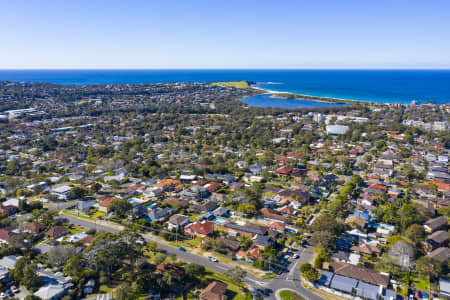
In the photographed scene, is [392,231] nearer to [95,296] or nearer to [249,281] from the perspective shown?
[249,281]

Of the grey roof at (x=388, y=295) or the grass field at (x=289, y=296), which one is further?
the grass field at (x=289, y=296)

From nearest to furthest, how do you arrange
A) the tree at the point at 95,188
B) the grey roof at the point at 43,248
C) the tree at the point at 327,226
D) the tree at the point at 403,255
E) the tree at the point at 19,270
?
the tree at the point at 19,270 → the tree at the point at 403,255 → the grey roof at the point at 43,248 → the tree at the point at 327,226 → the tree at the point at 95,188

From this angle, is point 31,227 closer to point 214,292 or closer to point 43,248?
point 43,248

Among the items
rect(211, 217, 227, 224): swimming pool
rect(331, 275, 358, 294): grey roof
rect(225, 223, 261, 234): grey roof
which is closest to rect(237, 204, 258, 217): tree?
rect(211, 217, 227, 224): swimming pool

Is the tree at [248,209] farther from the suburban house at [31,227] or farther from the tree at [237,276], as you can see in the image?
the suburban house at [31,227]

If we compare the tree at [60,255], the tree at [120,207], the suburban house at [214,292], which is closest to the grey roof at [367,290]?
the suburban house at [214,292]

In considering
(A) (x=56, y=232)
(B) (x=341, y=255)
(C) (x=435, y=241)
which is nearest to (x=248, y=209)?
(B) (x=341, y=255)

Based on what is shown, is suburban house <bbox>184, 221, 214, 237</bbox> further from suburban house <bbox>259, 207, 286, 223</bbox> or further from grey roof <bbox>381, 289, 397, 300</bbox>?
grey roof <bbox>381, 289, 397, 300</bbox>

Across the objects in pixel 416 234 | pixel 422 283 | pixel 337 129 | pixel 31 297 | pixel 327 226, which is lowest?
pixel 422 283
